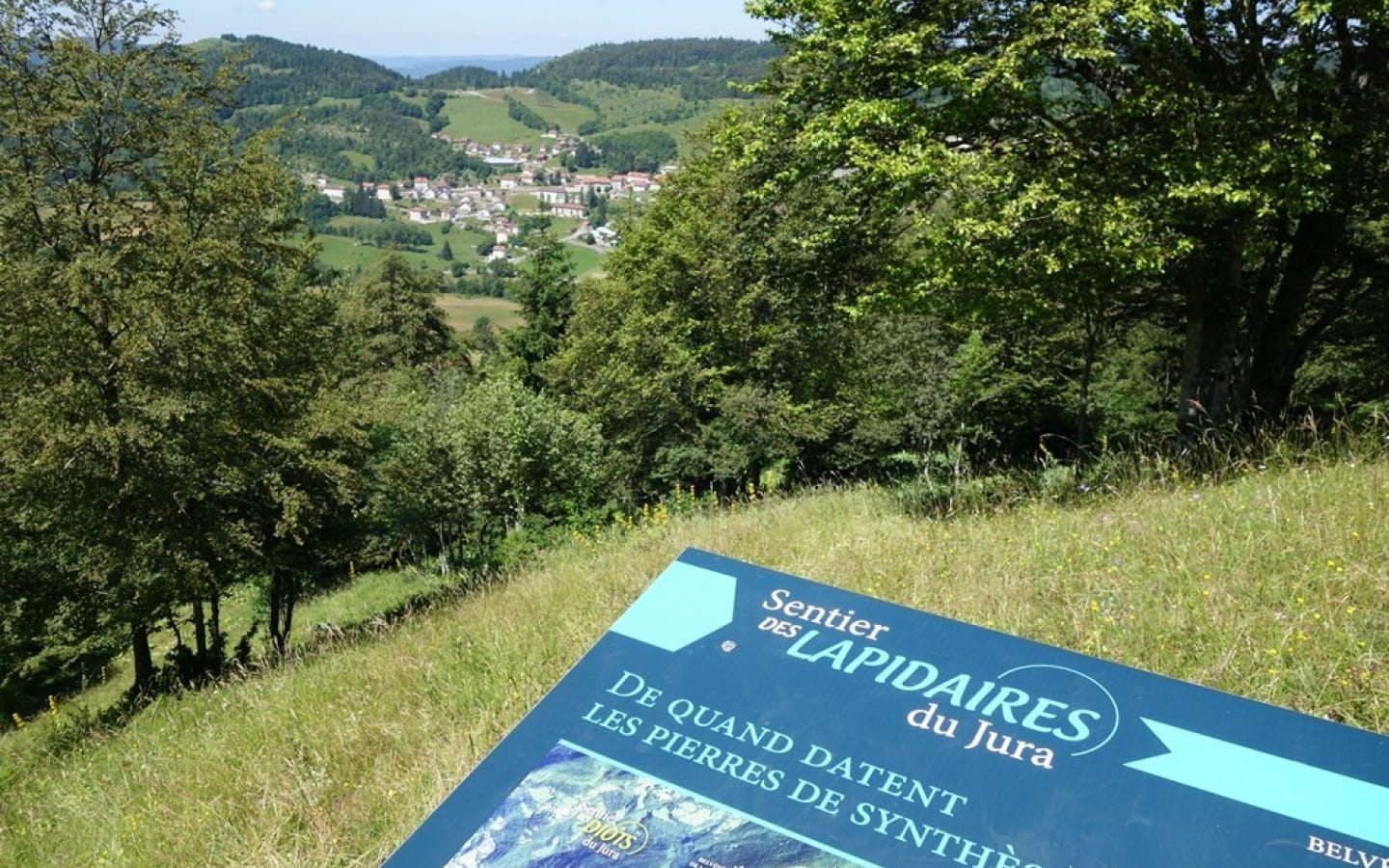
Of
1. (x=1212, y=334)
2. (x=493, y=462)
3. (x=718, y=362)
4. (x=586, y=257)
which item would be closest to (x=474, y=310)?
(x=586, y=257)

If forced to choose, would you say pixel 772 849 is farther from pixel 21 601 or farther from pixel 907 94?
pixel 21 601

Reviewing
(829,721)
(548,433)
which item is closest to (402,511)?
(548,433)

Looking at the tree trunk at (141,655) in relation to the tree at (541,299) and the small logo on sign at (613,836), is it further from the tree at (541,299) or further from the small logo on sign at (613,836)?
the tree at (541,299)

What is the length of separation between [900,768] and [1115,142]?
27.5 feet

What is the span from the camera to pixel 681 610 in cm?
338

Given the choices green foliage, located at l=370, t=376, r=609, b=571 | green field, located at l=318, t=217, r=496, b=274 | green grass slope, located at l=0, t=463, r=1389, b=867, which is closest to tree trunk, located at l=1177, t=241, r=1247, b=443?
green grass slope, located at l=0, t=463, r=1389, b=867

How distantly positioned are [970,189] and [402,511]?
16676 millimetres

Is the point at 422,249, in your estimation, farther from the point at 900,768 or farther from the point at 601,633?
the point at 900,768

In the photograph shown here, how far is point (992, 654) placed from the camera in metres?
2.93

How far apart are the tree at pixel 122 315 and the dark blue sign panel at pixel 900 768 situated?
10421 mm

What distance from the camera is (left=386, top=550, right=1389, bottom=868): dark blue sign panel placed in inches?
89.9

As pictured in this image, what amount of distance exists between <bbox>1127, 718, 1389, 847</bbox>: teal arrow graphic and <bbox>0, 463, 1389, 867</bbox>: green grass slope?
1.48 m

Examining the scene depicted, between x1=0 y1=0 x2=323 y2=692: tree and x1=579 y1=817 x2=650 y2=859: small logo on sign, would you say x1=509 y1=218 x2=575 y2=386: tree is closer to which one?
x1=0 y1=0 x2=323 y2=692: tree

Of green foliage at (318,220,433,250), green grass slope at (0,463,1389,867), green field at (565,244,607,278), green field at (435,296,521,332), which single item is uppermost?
green grass slope at (0,463,1389,867)
